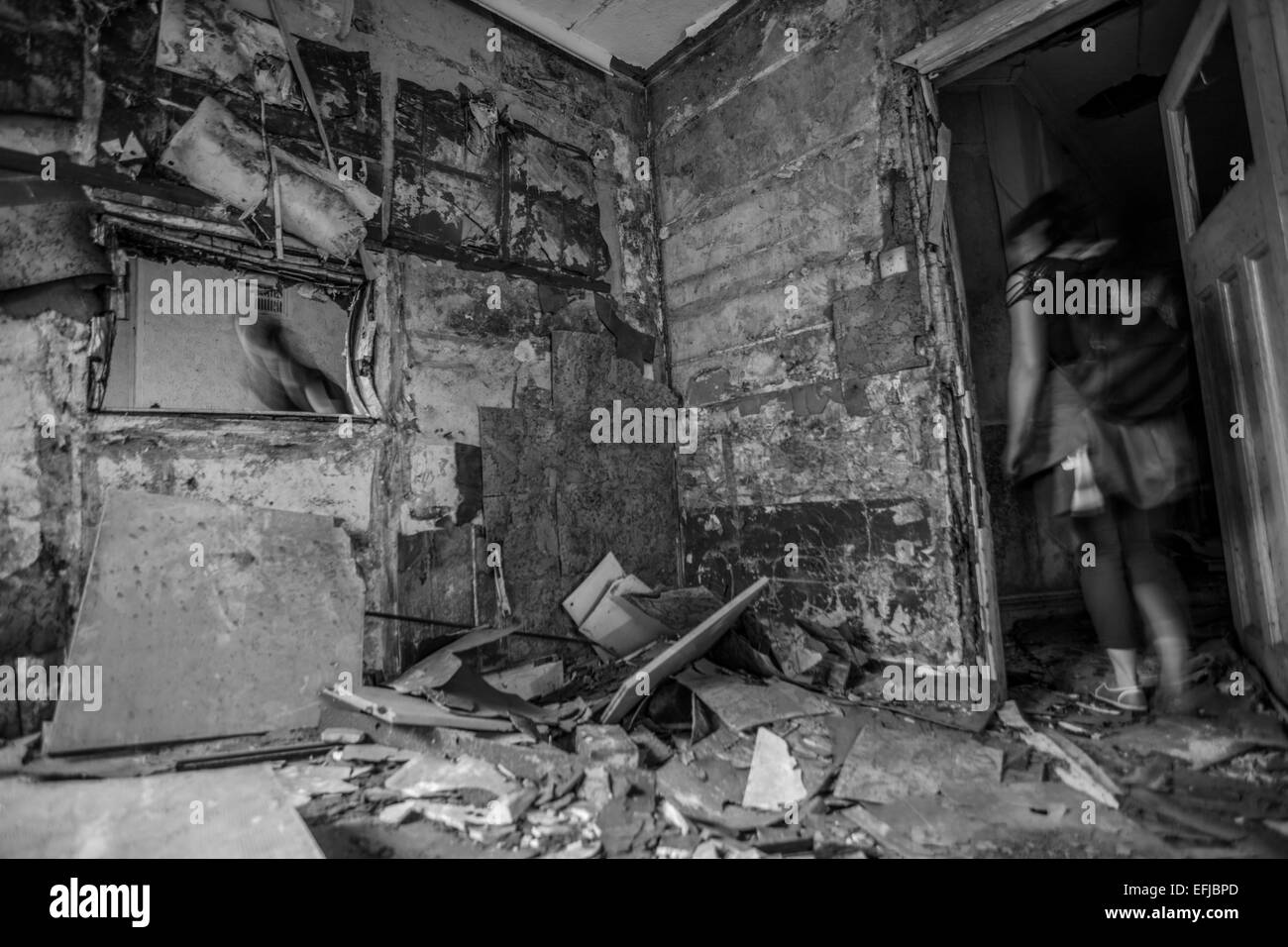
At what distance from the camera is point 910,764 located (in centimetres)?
212

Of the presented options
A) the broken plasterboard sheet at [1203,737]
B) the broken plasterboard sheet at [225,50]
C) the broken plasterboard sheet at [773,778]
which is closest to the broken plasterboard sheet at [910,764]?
the broken plasterboard sheet at [773,778]

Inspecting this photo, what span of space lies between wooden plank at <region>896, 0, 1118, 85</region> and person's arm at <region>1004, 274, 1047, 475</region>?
3.56 feet

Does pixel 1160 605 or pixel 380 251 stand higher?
pixel 380 251

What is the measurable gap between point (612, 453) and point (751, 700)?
5.69 feet

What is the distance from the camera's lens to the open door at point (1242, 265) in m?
2.11

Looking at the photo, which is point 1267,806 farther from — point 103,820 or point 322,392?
point 322,392

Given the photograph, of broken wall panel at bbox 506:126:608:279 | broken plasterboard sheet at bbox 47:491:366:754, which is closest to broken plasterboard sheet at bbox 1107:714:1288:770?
broken plasterboard sheet at bbox 47:491:366:754

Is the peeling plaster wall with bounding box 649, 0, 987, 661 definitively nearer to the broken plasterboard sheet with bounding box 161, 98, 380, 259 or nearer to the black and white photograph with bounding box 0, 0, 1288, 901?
the black and white photograph with bounding box 0, 0, 1288, 901

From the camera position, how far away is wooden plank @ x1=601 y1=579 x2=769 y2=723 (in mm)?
2465

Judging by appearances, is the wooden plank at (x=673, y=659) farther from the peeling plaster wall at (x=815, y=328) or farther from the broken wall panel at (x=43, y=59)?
the broken wall panel at (x=43, y=59)

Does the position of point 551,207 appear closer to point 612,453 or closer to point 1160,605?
point 612,453

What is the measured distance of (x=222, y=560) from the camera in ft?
8.07

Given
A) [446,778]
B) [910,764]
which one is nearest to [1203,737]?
[910,764]
